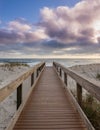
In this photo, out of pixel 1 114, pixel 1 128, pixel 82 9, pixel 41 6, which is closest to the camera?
pixel 1 128

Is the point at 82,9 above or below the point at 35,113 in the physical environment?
above

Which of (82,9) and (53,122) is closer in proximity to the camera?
(53,122)

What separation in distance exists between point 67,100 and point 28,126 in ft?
8.78

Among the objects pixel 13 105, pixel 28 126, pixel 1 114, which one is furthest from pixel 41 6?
pixel 28 126

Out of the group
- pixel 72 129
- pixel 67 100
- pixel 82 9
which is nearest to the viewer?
pixel 72 129

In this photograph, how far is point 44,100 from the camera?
7.09 m

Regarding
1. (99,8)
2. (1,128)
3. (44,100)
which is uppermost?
(99,8)

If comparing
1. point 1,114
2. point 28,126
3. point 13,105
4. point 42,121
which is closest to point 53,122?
point 42,121

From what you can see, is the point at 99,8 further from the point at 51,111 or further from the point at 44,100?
the point at 51,111

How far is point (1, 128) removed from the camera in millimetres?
8445

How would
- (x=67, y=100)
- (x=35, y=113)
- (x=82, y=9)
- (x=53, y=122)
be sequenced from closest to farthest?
(x=53, y=122), (x=35, y=113), (x=67, y=100), (x=82, y=9)

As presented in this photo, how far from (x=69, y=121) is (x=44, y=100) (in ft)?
7.58

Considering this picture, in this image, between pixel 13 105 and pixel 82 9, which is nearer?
pixel 13 105

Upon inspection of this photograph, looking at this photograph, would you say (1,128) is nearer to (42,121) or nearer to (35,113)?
(35,113)
